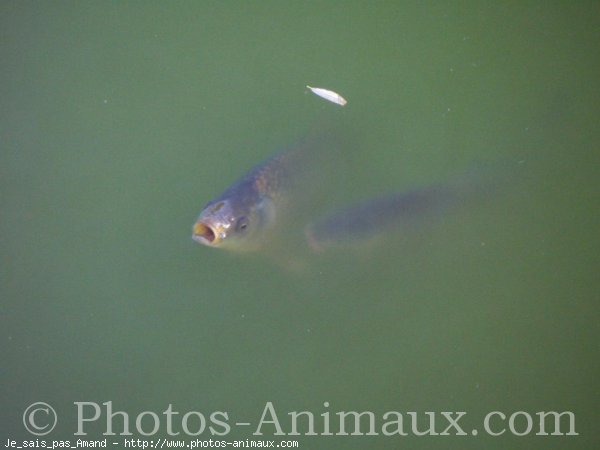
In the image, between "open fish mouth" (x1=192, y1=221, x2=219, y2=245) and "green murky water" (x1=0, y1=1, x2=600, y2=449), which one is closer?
"open fish mouth" (x1=192, y1=221, x2=219, y2=245)

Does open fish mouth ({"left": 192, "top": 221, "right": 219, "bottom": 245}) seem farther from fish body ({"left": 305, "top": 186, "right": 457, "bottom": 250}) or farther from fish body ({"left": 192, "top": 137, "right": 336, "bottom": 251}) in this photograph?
fish body ({"left": 305, "top": 186, "right": 457, "bottom": 250})

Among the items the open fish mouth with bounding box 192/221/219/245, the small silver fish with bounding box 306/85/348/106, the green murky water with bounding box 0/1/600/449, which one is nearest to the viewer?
the open fish mouth with bounding box 192/221/219/245

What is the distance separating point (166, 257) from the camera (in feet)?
7.52

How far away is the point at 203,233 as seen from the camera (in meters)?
2.01

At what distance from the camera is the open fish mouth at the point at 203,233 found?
6.57 ft

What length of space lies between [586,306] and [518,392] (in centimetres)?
41

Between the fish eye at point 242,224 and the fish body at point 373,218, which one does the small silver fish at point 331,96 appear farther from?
the fish eye at point 242,224

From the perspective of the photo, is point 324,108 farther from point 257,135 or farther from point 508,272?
point 508,272

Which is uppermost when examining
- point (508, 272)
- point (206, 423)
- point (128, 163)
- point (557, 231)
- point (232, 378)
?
point (128, 163)

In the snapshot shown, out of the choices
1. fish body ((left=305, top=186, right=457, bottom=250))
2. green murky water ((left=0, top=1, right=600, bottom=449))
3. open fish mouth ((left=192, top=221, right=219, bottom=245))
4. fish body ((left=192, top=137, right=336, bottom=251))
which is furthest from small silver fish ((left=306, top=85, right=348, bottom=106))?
open fish mouth ((left=192, top=221, right=219, bottom=245))

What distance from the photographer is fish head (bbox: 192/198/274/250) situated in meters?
2.01

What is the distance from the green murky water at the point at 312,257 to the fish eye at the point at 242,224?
219 millimetres

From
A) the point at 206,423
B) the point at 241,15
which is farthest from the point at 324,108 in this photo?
the point at 206,423

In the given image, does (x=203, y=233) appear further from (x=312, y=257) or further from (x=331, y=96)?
(x=331, y=96)
